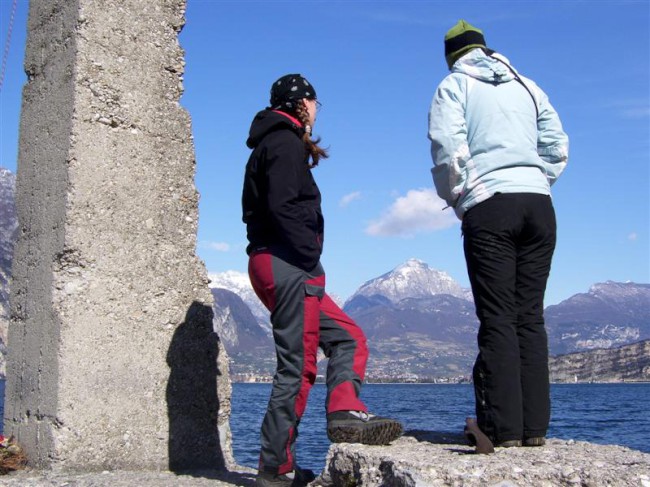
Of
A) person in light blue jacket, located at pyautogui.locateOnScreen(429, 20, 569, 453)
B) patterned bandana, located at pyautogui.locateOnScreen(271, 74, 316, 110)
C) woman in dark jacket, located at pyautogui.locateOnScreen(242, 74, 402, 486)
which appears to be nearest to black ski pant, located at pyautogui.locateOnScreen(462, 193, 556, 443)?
person in light blue jacket, located at pyautogui.locateOnScreen(429, 20, 569, 453)

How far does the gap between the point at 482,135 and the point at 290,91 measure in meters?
1.27

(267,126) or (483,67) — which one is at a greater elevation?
(483,67)

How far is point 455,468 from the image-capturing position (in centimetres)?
403

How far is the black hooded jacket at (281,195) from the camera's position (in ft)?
15.4

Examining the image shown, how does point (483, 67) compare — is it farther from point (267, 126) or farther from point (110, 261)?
point (110, 261)

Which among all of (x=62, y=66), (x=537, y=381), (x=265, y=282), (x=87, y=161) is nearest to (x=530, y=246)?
(x=537, y=381)

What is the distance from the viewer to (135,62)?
630cm

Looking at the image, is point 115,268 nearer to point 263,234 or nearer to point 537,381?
point 263,234

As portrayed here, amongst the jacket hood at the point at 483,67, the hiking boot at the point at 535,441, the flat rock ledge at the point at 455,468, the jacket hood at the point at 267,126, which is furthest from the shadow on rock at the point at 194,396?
the jacket hood at the point at 483,67

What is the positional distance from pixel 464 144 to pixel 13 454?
4.07m

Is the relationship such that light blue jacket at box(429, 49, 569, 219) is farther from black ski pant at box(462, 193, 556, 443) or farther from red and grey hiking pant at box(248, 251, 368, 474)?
red and grey hiking pant at box(248, 251, 368, 474)

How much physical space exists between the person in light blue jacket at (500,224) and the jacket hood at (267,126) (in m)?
0.88

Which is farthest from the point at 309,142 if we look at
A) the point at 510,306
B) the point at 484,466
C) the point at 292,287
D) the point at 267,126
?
the point at 484,466

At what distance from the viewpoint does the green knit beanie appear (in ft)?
17.0
